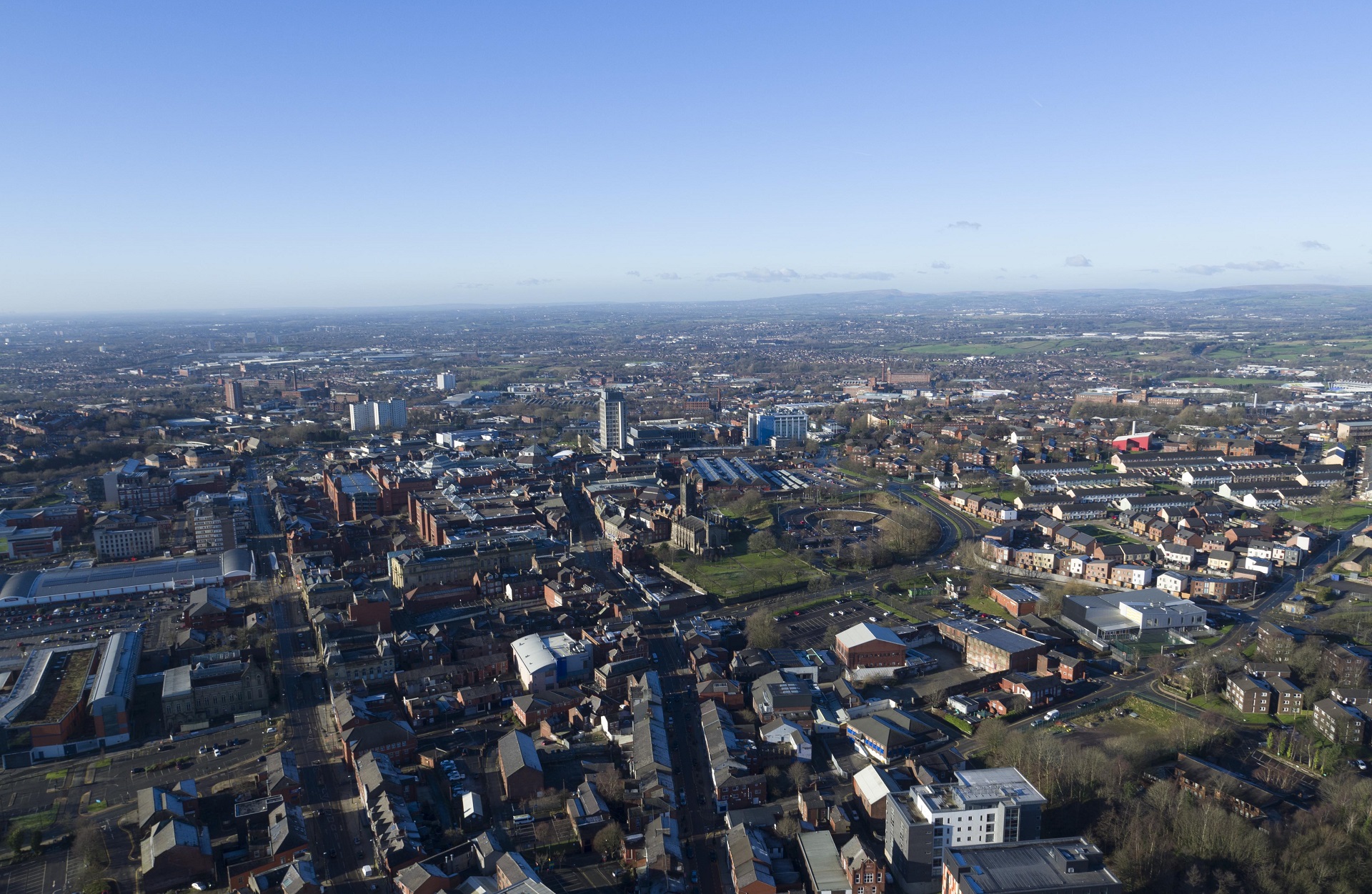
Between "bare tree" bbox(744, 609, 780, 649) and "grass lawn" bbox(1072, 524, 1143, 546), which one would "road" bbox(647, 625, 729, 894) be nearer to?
"bare tree" bbox(744, 609, 780, 649)

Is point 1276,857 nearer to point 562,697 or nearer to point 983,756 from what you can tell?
point 983,756

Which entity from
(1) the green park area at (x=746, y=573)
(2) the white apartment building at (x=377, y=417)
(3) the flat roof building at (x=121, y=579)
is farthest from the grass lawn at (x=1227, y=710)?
(2) the white apartment building at (x=377, y=417)

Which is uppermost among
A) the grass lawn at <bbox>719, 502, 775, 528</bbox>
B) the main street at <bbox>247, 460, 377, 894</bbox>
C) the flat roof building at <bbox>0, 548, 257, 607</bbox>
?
the flat roof building at <bbox>0, 548, 257, 607</bbox>

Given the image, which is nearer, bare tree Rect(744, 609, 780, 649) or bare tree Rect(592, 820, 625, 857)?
bare tree Rect(592, 820, 625, 857)

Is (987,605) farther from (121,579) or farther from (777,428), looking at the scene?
(777,428)

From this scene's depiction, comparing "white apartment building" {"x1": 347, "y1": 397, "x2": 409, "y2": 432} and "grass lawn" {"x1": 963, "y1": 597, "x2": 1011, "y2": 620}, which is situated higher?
"white apartment building" {"x1": 347, "y1": 397, "x2": 409, "y2": 432}

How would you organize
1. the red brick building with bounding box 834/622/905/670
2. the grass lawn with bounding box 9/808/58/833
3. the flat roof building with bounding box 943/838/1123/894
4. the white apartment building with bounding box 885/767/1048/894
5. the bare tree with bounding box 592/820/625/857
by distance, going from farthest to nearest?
the red brick building with bounding box 834/622/905/670 → the grass lawn with bounding box 9/808/58/833 → the bare tree with bounding box 592/820/625/857 → the white apartment building with bounding box 885/767/1048/894 → the flat roof building with bounding box 943/838/1123/894

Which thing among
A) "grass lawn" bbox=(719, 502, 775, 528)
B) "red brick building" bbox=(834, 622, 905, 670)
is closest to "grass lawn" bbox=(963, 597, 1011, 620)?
"red brick building" bbox=(834, 622, 905, 670)

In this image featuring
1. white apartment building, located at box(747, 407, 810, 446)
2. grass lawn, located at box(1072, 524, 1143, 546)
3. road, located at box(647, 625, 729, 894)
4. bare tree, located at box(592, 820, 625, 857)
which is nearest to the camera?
road, located at box(647, 625, 729, 894)
